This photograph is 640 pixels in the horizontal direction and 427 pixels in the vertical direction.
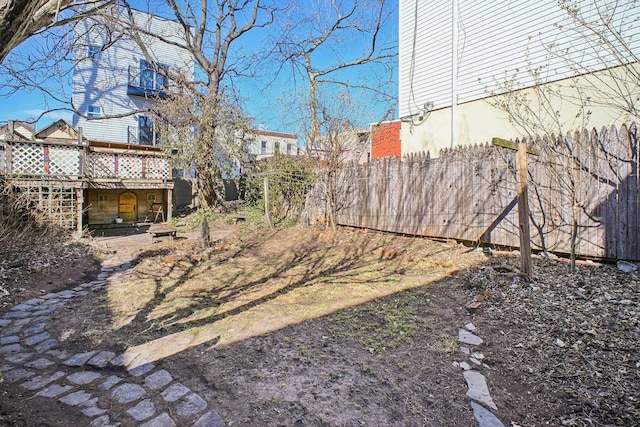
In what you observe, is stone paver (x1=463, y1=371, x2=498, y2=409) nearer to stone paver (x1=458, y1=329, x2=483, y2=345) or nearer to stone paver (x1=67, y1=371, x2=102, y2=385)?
stone paver (x1=458, y1=329, x2=483, y2=345)

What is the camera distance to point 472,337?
3.12m

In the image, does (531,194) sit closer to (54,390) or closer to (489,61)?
(489,61)

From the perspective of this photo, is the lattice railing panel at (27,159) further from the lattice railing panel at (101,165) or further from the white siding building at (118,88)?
the white siding building at (118,88)

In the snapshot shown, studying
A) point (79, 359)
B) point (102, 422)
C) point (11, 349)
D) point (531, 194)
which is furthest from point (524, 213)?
point (11, 349)

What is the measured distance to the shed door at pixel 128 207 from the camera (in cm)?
1259

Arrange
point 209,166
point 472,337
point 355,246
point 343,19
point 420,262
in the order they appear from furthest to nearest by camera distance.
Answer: point 343,19 < point 209,166 < point 355,246 < point 420,262 < point 472,337

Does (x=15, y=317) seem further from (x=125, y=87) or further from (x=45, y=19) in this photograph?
(x=125, y=87)

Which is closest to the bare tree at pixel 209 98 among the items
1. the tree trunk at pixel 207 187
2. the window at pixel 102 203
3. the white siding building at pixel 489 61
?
the tree trunk at pixel 207 187

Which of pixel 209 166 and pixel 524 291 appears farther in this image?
pixel 209 166

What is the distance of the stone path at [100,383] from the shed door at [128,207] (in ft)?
33.2

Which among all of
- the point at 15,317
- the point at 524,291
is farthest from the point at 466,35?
the point at 15,317

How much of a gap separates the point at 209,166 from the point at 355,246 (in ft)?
26.7

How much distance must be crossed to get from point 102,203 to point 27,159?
341 cm

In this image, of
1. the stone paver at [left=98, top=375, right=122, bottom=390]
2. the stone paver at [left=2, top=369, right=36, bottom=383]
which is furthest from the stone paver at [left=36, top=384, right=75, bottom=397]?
the stone paver at [left=2, top=369, right=36, bottom=383]
